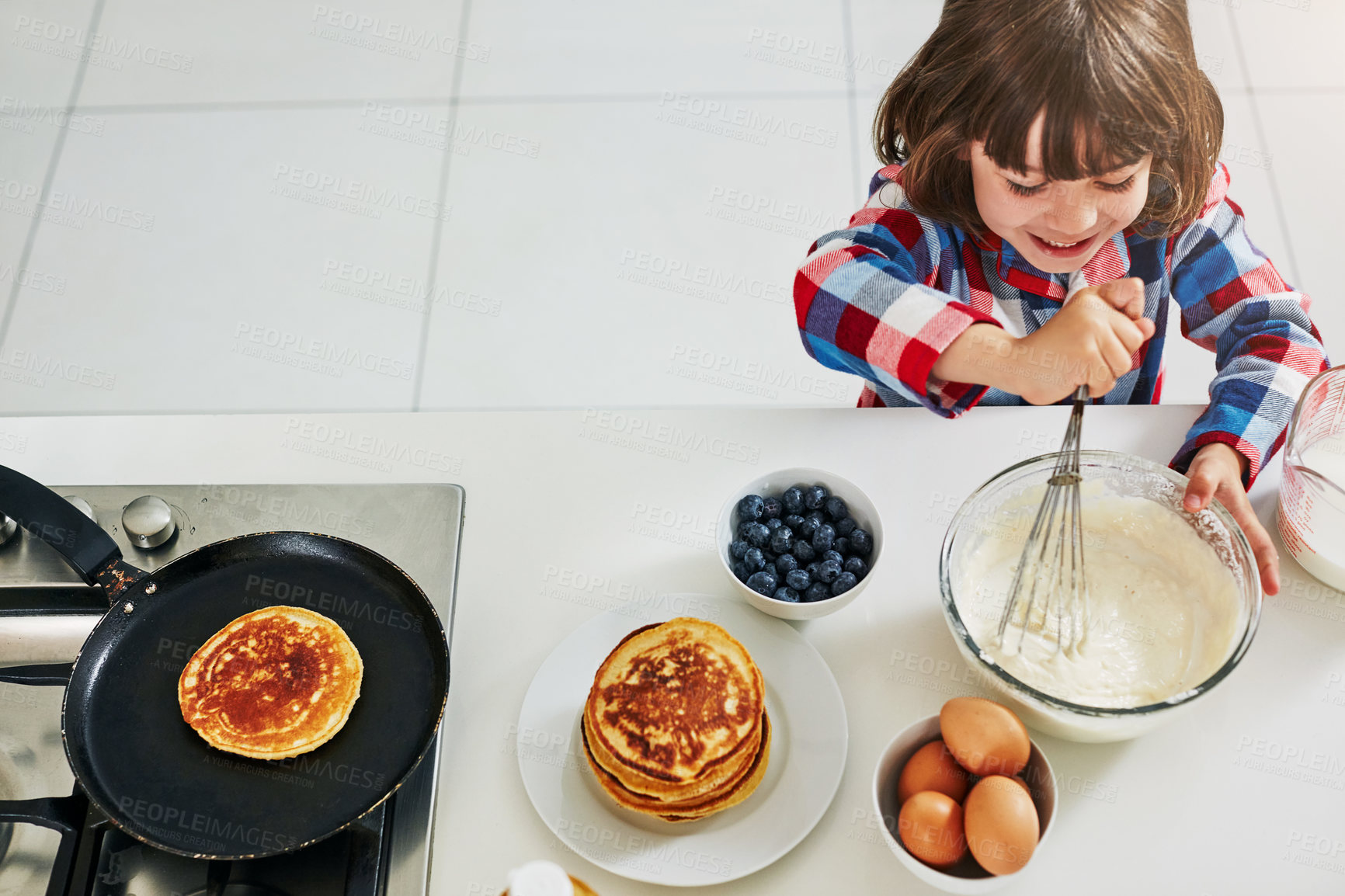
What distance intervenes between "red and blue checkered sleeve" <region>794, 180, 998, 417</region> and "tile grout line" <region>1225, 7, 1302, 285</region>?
1443 millimetres

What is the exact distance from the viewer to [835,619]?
0.98 metres

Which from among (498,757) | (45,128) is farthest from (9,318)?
(498,757)

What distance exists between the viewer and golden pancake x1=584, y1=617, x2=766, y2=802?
0.80 meters

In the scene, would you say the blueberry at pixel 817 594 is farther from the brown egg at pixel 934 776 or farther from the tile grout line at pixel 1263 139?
the tile grout line at pixel 1263 139

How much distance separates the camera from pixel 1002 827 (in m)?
0.73

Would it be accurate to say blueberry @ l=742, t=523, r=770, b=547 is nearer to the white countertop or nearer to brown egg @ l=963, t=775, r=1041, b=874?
the white countertop

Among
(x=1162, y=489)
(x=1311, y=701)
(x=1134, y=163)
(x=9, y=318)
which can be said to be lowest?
(x=9, y=318)

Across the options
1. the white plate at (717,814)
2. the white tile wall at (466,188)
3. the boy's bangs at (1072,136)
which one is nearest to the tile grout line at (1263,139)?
the white tile wall at (466,188)

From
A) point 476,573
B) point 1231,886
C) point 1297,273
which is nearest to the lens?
point 1231,886

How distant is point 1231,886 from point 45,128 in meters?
2.98

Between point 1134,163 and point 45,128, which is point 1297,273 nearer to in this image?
point 1134,163

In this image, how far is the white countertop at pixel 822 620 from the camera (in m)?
0.84

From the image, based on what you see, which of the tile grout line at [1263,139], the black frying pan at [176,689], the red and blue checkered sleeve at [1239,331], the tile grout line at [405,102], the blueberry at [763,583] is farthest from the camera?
the tile grout line at [405,102]

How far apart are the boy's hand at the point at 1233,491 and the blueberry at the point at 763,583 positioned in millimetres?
388
